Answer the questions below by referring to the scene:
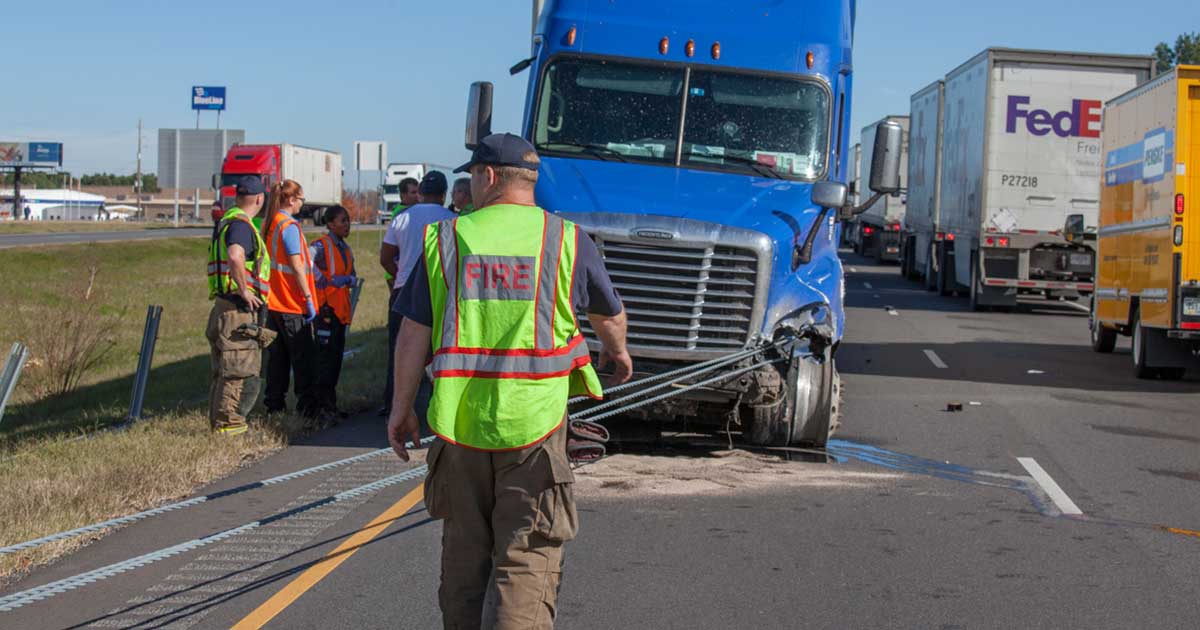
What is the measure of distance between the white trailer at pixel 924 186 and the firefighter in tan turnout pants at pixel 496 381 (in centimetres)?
2736

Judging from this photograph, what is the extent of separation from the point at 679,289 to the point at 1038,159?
695 inches

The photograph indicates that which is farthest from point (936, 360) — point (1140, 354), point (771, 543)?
point (771, 543)

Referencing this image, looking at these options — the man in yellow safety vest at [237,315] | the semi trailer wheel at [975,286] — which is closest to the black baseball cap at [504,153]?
the man in yellow safety vest at [237,315]

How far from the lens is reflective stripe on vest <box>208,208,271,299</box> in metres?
10.2

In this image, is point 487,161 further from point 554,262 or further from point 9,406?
point 9,406

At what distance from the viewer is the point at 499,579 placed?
14.2ft

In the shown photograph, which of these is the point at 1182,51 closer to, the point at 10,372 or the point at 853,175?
the point at 853,175

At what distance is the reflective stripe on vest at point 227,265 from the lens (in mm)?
10203

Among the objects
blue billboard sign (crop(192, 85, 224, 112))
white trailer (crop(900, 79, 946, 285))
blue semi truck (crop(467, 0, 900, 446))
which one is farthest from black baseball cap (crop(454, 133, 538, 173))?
blue billboard sign (crop(192, 85, 224, 112))

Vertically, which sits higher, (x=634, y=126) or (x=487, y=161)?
(x=634, y=126)

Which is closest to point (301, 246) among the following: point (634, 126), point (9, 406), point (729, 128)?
point (634, 126)

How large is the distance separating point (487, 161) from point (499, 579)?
1.29m

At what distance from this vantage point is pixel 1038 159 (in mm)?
25375

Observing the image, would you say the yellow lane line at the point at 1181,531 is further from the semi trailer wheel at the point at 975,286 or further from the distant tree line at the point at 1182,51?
the distant tree line at the point at 1182,51
